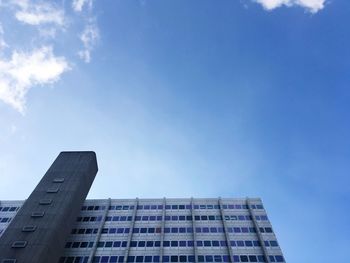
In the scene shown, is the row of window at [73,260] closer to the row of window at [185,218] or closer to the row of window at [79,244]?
the row of window at [79,244]

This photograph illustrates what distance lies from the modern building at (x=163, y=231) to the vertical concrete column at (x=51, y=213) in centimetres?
33

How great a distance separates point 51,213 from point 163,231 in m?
19.0

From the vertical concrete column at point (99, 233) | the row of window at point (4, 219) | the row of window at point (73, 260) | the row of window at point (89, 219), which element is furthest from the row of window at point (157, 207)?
the row of window at point (4, 219)

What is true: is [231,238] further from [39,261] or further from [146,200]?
[39,261]

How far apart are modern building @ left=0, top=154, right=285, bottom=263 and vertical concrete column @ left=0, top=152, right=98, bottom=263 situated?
0.33 m

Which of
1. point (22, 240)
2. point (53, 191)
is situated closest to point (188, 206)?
point (53, 191)

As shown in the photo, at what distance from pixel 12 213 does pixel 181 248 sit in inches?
1342

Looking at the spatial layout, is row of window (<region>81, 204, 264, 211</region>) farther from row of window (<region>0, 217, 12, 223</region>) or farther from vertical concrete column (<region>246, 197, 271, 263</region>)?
row of window (<region>0, 217, 12, 223</region>)

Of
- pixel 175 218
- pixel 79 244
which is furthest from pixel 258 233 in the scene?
pixel 79 244

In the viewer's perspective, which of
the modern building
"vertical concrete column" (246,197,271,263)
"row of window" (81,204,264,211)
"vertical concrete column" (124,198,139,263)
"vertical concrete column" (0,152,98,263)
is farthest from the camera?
"row of window" (81,204,264,211)

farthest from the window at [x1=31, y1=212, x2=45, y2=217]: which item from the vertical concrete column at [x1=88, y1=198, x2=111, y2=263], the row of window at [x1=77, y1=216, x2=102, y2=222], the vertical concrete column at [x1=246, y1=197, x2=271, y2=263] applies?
the vertical concrete column at [x1=246, y1=197, x2=271, y2=263]

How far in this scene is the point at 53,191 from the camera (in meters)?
48.8

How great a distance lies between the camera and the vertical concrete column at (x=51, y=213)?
3871cm

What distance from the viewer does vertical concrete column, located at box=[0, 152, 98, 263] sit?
38713 millimetres
